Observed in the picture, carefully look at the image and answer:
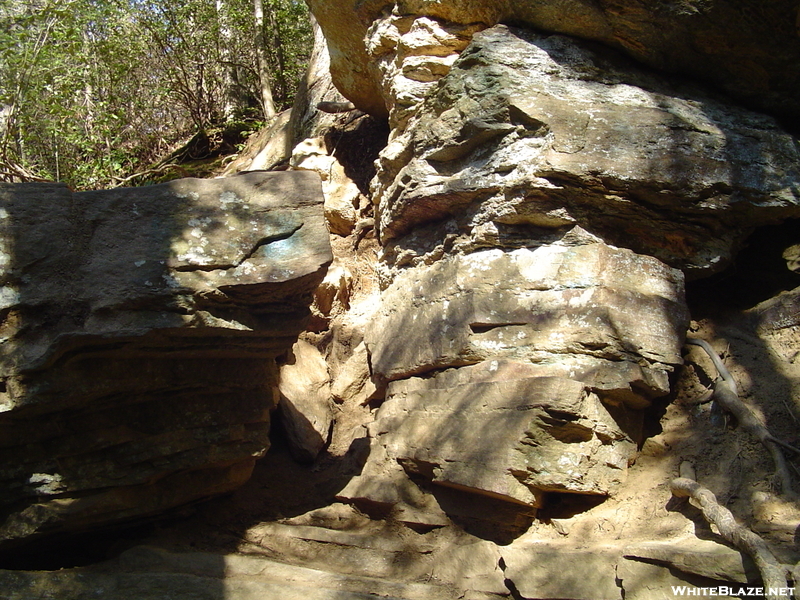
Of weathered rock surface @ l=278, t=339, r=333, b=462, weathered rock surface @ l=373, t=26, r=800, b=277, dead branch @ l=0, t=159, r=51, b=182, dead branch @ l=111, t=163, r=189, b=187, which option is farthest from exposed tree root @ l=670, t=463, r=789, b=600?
dead branch @ l=0, t=159, r=51, b=182

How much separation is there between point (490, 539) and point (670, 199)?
8.92ft

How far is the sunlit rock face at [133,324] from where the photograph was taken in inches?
141

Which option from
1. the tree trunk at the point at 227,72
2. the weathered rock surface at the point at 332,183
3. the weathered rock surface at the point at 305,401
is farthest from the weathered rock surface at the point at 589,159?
the tree trunk at the point at 227,72

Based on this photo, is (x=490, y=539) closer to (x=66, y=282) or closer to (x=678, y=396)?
(x=678, y=396)

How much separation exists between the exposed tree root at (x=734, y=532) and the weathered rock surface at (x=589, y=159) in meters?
1.75

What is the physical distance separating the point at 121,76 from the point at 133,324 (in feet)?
27.2

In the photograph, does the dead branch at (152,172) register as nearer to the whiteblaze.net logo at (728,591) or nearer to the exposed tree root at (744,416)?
the exposed tree root at (744,416)

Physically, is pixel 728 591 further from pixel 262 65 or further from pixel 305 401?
pixel 262 65

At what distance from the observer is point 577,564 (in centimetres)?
355

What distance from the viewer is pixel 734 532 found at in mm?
3184

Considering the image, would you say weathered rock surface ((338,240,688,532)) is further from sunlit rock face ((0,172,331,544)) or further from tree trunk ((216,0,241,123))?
tree trunk ((216,0,241,123))

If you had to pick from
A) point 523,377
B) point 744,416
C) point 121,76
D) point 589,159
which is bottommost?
point 744,416

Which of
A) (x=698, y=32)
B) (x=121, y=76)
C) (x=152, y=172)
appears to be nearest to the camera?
(x=698, y=32)

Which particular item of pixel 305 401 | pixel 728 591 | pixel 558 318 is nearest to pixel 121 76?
pixel 305 401
